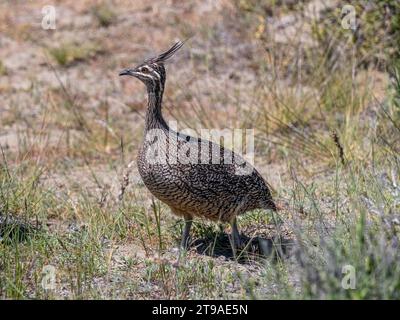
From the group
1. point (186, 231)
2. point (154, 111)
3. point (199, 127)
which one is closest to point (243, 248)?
point (186, 231)

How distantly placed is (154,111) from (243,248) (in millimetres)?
1203

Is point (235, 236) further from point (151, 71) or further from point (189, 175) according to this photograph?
point (151, 71)

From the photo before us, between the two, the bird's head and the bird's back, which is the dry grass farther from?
the bird's head

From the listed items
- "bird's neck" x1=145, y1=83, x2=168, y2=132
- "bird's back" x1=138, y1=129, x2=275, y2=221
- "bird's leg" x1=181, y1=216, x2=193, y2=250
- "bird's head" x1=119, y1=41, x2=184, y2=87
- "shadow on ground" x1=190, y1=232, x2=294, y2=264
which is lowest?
"shadow on ground" x1=190, y1=232, x2=294, y2=264

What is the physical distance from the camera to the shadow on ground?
584cm

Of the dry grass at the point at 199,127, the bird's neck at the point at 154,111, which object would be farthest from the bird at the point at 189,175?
the dry grass at the point at 199,127

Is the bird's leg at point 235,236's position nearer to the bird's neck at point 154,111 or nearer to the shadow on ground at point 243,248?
the shadow on ground at point 243,248

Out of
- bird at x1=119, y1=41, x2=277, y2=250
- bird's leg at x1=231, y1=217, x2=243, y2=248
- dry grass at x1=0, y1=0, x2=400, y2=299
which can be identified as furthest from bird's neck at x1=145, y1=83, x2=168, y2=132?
bird's leg at x1=231, y1=217, x2=243, y2=248

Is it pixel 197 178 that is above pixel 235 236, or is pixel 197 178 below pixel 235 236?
above

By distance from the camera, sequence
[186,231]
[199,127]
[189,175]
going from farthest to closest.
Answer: [199,127] → [186,231] → [189,175]

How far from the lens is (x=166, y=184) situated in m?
5.66

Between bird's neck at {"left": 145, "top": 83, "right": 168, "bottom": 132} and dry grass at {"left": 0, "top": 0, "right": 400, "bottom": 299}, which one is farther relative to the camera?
bird's neck at {"left": 145, "top": 83, "right": 168, "bottom": 132}

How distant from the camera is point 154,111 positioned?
6.04m
